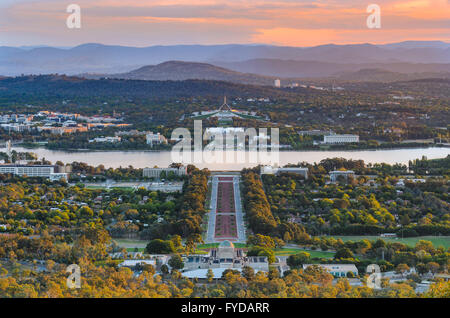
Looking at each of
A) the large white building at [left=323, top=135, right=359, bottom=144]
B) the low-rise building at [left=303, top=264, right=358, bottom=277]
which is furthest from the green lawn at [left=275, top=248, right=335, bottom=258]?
the large white building at [left=323, top=135, right=359, bottom=144]

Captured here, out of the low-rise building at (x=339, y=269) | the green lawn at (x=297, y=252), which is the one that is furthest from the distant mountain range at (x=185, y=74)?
the low-rise building at (x=339, y=269)

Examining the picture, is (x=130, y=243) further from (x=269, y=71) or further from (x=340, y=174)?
(x=269, y=71)

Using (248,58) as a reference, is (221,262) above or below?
below

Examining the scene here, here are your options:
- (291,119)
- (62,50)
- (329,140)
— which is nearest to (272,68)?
(62,50)

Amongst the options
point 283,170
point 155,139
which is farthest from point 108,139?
point 283,170

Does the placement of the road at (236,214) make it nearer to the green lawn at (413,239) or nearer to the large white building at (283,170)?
the large white building at (283,170)
